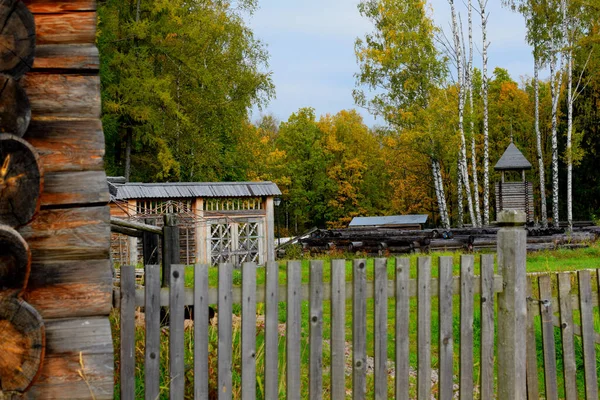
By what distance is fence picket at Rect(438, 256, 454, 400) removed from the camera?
13.4 feet

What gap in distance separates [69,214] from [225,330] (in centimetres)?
119

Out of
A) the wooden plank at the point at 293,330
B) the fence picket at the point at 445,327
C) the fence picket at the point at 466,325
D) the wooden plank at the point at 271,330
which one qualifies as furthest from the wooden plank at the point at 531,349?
the wooden plank at the point at 271,330

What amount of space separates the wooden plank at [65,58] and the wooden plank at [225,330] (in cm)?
126

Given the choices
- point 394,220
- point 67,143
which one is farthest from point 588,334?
point 394,220

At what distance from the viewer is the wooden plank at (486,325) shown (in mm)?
4223

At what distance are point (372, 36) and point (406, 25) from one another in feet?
5.56

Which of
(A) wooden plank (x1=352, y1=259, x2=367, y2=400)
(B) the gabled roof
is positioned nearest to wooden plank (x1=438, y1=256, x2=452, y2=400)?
(A) wooden plank (x1=352, y1=259, x2=367, y2=400)

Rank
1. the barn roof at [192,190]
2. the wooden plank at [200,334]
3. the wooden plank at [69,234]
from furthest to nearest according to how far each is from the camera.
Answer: the barn roof at [192,190] < the wooden plank at [200,334] < the wooden plank at [69,234]

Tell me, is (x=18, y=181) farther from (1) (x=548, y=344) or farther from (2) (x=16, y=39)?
(1) (x=548, y=344)

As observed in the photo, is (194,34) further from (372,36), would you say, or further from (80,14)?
(80,14)

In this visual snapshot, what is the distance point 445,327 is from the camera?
160 inches

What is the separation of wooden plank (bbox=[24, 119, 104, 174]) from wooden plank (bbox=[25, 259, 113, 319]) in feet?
1.31

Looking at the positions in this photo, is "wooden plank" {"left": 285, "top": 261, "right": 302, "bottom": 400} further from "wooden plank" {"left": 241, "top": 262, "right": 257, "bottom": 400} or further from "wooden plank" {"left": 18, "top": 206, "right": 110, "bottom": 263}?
"wooden plank" {"left": 18, "top": 206, "right": 110, "bottom": 263}

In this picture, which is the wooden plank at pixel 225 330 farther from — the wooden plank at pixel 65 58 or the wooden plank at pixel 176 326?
the wooden plank at pixel 65 58
